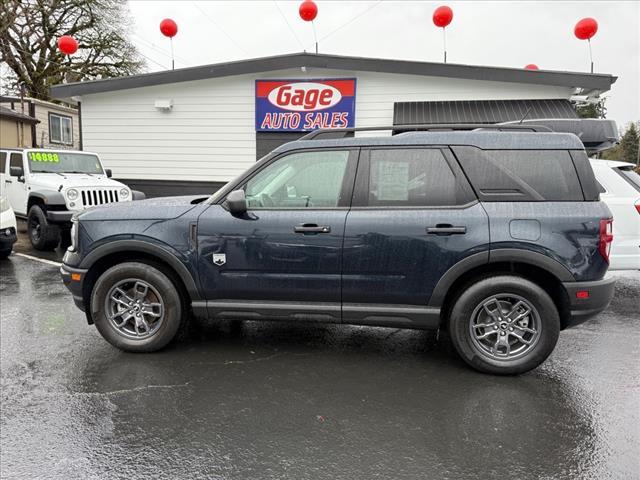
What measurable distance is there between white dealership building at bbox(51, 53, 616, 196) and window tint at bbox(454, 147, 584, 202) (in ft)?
22.2

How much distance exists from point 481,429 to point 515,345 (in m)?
0.99

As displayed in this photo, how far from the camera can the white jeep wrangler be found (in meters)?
8.72

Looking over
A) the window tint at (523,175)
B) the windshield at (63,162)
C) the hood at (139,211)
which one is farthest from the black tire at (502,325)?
the windshield at (63,162)

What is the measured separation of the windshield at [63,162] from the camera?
9664 mm

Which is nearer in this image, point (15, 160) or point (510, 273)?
point (510, 273)

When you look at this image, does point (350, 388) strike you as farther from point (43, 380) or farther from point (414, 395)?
point (43, 380)

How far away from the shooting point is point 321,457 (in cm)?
259

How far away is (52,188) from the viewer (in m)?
8.86

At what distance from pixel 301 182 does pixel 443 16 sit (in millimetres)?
9465

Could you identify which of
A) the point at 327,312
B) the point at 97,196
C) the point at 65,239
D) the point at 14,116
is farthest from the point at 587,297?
the point at 14,116

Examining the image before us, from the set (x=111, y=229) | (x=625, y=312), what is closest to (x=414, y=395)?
(x=111, y=229)

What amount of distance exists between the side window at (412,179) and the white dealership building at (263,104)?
6825 millimetres

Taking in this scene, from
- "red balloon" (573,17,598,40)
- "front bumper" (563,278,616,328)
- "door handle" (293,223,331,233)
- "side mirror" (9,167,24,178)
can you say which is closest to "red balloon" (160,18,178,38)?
"side mirror" (9,167,24,178)

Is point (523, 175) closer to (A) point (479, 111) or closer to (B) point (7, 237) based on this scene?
(A) point (479, 111)
